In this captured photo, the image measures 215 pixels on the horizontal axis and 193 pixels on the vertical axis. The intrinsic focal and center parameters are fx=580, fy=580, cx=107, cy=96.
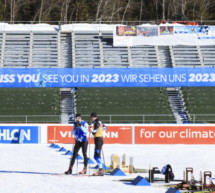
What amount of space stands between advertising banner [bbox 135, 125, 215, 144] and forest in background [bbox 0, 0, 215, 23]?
38886 millimetres

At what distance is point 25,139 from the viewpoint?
31922 mm

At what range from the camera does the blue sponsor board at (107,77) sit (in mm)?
39406

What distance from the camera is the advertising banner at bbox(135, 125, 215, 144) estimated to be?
3206 centimetres

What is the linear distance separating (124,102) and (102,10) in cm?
3661

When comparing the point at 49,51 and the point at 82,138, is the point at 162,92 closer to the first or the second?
the point at 49,51

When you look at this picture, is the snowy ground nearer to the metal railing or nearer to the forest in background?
the metal railing

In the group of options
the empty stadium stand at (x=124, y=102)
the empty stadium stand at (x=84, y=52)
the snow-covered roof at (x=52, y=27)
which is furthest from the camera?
the snow-covered roof at (x=52, y=27)

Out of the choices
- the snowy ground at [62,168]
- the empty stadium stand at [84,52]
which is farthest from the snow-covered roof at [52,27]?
the snowy ground at [62,168]

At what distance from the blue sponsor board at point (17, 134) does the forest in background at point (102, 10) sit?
38411 millimetres

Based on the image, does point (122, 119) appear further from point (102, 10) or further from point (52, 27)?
point (102, 10)

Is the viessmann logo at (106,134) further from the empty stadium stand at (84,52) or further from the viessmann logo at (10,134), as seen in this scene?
the empty stadium stand at (84,52)

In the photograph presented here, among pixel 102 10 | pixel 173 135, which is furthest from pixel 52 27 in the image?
pixel 102 10

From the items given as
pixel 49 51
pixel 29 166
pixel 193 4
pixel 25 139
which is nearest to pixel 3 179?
pixel 29 166

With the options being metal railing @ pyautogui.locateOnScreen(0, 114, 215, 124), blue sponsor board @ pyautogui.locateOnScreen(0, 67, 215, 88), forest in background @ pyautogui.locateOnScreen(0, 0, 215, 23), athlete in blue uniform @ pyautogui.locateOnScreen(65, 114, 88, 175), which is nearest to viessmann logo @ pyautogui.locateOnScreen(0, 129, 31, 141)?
metal railing @ pyautogui.locateOnScreen(0, 114, 215, 124)
